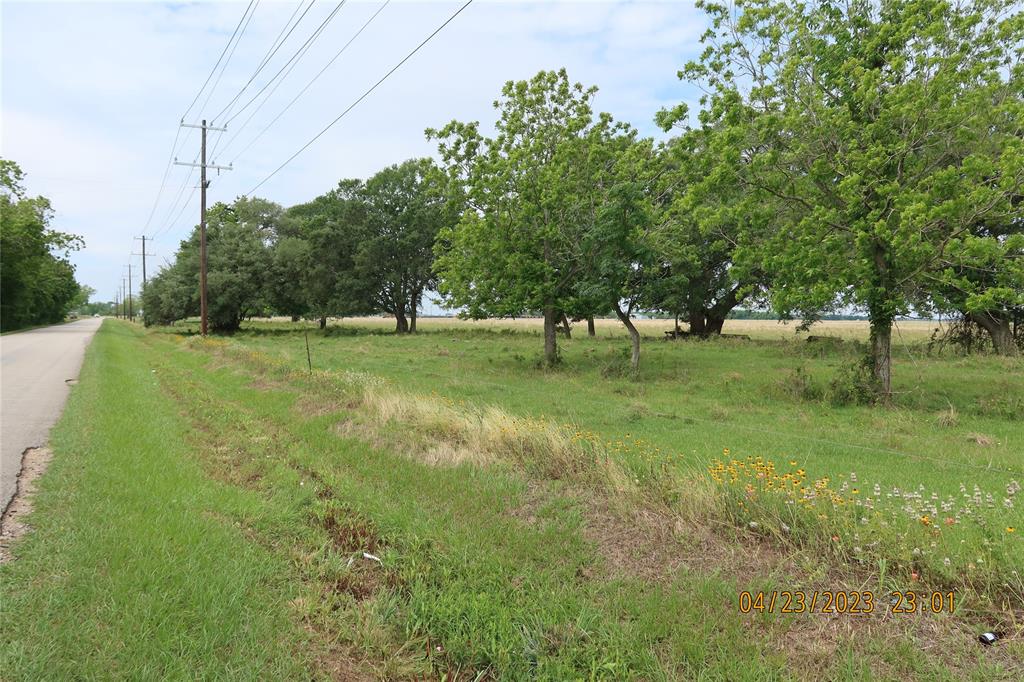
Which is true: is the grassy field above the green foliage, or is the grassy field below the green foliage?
below

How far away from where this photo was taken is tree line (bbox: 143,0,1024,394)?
11672 mm

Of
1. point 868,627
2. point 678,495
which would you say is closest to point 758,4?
point 678,495

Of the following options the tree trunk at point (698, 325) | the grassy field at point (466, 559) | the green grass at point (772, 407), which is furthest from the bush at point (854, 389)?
the tree trunk at point (698, 325)

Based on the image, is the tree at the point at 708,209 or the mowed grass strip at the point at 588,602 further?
the tree at the point at 708,209

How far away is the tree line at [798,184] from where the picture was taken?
1167 centimetres

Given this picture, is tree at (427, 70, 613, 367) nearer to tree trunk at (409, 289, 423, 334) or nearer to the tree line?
the tree line

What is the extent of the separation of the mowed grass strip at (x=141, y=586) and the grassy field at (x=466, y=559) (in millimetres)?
17

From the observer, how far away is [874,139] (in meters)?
12.6

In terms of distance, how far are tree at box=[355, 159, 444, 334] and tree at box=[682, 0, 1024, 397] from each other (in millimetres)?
37556

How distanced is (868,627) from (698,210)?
12968mm

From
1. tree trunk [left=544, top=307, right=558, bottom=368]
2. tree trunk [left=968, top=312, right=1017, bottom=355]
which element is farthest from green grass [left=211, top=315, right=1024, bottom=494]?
tree trunk [left=968, top=312, right=1017, bottom=355]

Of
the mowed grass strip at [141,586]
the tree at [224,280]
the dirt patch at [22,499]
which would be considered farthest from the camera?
the tree at [224,280]

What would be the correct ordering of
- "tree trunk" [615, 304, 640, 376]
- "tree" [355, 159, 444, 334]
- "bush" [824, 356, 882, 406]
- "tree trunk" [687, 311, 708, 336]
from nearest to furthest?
"bush" [824, 356, 882, 406] < "tree trunk" [615, 304, 640, 376] < "tree trunk" [687, 311, 708, 336] < "tree" [355, 159, 444, 334]
